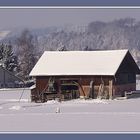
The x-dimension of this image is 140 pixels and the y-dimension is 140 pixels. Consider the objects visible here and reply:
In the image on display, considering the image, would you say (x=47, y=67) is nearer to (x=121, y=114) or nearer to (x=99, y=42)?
(x=99, y=42)

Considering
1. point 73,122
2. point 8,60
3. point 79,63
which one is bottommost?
point 73,122

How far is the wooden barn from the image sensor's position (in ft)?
131

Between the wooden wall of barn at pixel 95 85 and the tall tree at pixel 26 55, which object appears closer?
the wooden wall of barn at pixel 95 85

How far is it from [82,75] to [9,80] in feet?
96.9

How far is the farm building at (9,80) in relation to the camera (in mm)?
66062

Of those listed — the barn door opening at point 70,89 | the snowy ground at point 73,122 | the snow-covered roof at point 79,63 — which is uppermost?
the snow-covered roof at point 79,63

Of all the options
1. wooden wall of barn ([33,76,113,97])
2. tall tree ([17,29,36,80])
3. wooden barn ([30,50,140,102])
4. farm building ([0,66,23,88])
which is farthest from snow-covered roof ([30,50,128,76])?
farm building ([0,66,23,88])

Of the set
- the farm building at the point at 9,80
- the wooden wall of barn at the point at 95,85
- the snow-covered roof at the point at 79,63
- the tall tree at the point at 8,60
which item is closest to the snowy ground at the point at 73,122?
the wooden wall of barn at the point at 95,85

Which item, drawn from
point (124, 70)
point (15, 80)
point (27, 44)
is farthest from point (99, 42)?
point (15, 80)

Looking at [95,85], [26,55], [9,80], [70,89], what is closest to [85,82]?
[95,85]

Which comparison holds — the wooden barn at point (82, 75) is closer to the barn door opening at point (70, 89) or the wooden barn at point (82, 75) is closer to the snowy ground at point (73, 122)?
the barn door opening at point (70, 89)

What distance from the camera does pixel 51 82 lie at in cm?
4078

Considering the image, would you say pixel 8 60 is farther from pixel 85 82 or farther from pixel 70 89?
pixel 85 82

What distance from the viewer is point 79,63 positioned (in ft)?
139
